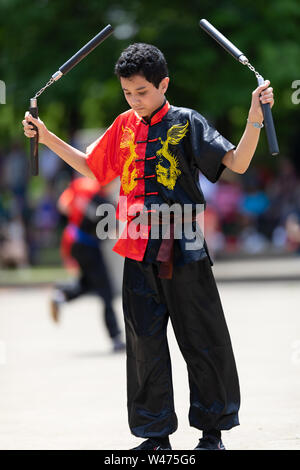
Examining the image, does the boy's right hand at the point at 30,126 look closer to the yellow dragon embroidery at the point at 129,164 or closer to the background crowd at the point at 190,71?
the yellow dragon embroidery at the point at 129,164

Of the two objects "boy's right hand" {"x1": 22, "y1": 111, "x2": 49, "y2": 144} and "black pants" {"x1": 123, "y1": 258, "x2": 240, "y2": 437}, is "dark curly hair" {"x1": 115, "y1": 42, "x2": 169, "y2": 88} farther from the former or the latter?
"black pants" {"x1": 123, "y1": 258, "x2": 240, "y2": 437}

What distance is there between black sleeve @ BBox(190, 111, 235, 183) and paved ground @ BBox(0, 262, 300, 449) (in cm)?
135

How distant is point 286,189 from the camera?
2167 cm

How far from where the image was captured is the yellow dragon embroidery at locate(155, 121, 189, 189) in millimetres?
4902

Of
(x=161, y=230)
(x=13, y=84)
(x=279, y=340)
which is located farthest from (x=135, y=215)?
(x=13, y=84)

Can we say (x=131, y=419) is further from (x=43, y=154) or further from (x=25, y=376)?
(x=43, y=154)

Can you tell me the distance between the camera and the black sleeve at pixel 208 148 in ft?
15.9

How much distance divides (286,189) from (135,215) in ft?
55.6

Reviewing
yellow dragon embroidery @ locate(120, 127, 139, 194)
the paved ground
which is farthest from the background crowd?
yellow dragon embroidery @ locate(120, 127, 139, 194)

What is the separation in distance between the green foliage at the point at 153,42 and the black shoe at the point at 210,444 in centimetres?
1426

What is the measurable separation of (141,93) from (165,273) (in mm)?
827

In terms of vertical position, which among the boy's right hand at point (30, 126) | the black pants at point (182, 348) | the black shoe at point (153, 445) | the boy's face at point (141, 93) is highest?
the boy's face at point (141, 93)

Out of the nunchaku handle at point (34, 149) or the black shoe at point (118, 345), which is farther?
the black shoe at point (118, 345)

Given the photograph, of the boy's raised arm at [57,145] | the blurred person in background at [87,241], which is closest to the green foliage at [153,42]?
the blurred person in background at [87,241]
